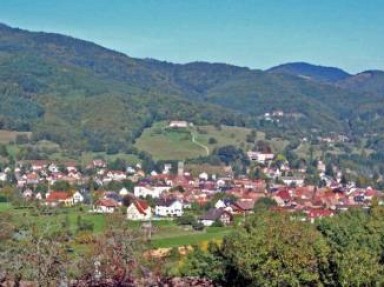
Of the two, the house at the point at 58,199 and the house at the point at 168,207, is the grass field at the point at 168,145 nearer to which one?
the house at the point at 58,199

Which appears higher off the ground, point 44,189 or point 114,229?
point 114,229

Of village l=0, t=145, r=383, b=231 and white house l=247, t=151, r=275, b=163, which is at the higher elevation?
white house l=247, t=151, r=275, b=163

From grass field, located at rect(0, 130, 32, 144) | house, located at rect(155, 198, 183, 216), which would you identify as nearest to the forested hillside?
grass field, located at rect(0, 130, 32, 144)

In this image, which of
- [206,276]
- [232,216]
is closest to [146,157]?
[232,216]

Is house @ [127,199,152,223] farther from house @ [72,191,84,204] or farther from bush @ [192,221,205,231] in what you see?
house @ [72,191,84,204]

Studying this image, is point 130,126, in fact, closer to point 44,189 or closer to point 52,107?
point 52,107
